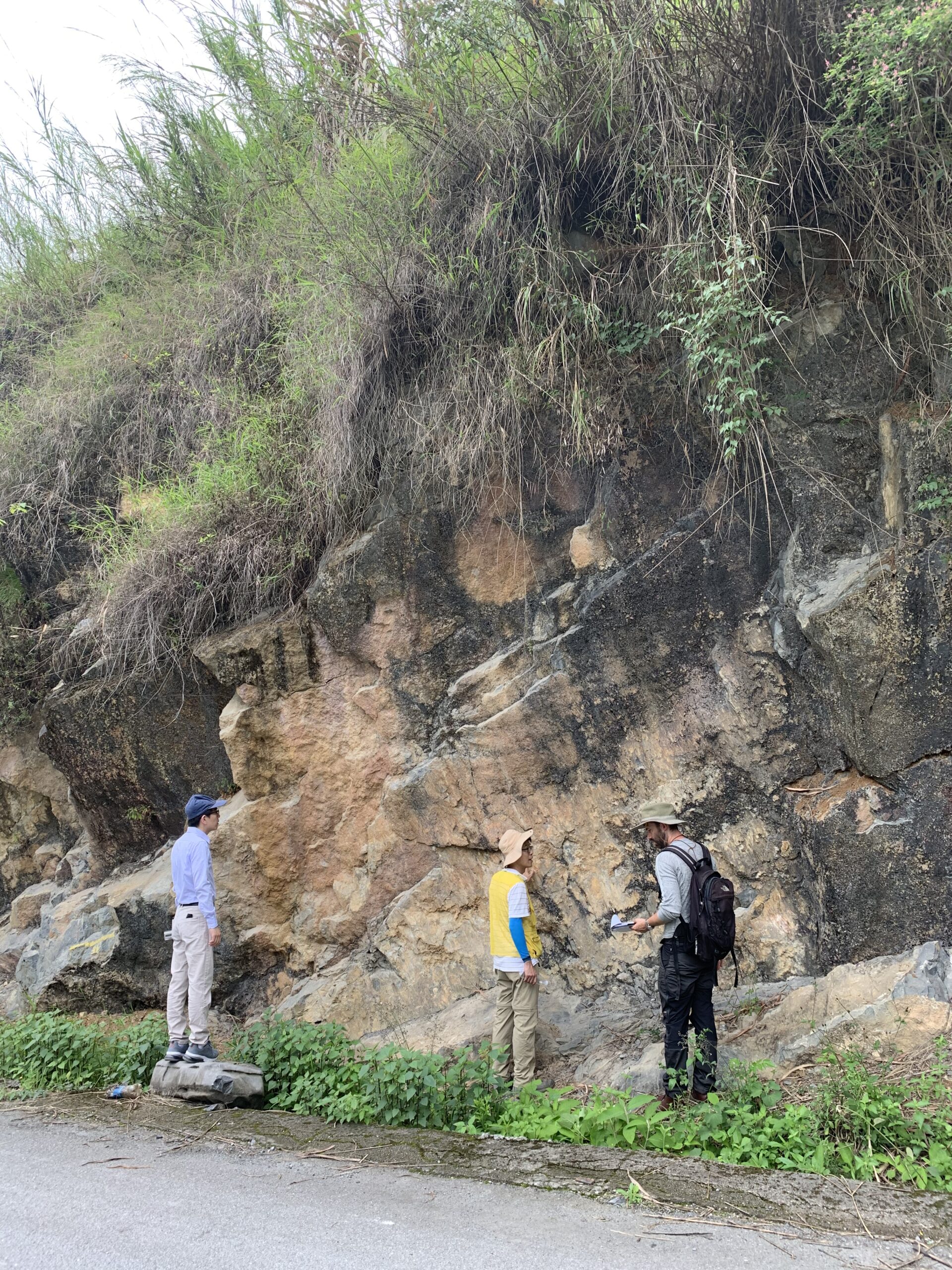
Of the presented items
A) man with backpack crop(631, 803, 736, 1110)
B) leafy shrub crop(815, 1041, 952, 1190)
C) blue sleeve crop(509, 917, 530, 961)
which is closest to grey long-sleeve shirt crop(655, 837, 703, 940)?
man with backpack crop(631, 803, 736, 1110)

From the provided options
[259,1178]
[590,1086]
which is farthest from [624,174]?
[259,1178]

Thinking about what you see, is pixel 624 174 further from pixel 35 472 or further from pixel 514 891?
pixel 35 472

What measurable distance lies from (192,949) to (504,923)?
6.89 ft

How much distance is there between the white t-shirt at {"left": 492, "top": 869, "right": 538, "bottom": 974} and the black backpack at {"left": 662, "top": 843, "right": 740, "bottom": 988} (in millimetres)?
1003

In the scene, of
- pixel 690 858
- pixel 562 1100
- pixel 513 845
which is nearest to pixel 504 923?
pixel 513 845

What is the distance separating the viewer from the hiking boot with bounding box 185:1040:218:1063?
5.58 meters

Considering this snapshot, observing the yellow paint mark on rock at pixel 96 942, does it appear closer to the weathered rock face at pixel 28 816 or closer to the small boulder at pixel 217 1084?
the weathered rock face at pixel 28 816

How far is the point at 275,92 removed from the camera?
8.72 metres

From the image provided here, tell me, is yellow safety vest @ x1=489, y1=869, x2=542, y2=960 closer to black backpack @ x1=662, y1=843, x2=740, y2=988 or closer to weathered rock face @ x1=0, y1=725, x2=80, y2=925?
black backpack @ x1=662, y1=843, x2=740, y2=988

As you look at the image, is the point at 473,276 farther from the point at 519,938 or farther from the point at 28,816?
the point at 28,816

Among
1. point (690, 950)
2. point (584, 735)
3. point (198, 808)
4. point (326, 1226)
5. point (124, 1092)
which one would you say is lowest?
point (124, 1092)

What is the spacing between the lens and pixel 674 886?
464 cm

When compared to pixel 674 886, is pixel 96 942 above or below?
below

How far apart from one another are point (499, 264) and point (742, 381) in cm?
195
